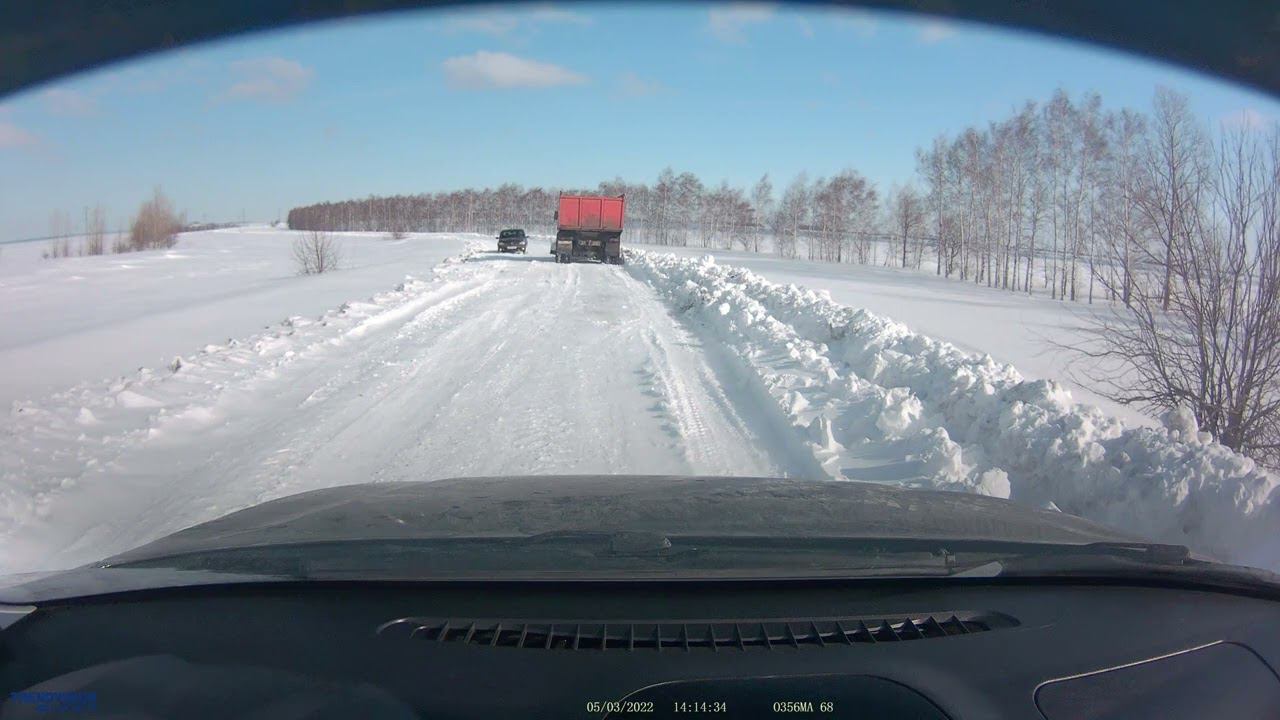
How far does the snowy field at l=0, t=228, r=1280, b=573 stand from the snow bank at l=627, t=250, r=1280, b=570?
0.02 metres

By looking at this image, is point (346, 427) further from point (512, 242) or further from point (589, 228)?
point (512, 242)

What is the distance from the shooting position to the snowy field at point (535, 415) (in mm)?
5816

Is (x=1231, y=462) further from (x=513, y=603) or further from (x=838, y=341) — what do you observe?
(x=838, y=341)

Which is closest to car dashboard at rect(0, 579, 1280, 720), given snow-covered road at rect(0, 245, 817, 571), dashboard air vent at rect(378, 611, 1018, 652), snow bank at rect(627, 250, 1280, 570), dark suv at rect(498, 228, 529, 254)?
dashboard air vent at rect(378, 611, 1018, 652)

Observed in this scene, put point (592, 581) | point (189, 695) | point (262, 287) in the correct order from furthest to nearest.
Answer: point (262, 287), point (592, 581), point (189, 695)

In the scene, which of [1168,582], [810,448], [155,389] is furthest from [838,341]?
[1168,582]

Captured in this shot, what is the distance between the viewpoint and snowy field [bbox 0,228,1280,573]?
19.1ft

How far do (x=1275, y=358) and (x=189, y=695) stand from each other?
8.03 metres

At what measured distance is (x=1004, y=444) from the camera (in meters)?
6.99

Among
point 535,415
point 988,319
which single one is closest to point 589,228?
point 988,319

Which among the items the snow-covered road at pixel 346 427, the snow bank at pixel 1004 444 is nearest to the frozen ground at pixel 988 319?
the snow bank at pixel 1004 444

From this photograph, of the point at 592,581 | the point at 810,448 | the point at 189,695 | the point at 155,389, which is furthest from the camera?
the point at 155,389

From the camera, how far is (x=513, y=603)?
2.41 metres

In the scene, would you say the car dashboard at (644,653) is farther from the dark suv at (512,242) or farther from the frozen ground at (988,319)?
the dark suv at (512,242)
